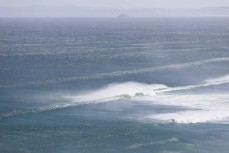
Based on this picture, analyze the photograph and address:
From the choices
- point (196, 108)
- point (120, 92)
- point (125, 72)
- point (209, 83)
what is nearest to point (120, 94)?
point (120, 92)

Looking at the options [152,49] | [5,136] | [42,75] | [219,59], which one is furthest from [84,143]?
[152,49]

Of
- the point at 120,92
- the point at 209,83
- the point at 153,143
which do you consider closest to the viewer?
the point at 153,143

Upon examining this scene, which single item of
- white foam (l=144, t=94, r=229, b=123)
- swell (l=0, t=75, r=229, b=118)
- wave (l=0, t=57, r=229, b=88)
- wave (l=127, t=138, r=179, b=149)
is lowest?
wave (l=127, t=138, r=179, b=149)

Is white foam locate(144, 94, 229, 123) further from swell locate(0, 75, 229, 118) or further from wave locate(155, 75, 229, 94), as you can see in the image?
wave locate(155, 75, 229, 94)

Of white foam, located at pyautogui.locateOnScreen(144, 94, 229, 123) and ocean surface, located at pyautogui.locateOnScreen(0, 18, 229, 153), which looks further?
white foam, located at pyautogui.locateOnScreen(144, 94, 229, 123)

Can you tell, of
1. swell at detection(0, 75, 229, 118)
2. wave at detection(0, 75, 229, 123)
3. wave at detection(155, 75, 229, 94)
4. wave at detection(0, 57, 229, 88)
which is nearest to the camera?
wave at detection(0, 75, 229, 123)

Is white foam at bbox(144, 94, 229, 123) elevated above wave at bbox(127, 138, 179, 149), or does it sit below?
above

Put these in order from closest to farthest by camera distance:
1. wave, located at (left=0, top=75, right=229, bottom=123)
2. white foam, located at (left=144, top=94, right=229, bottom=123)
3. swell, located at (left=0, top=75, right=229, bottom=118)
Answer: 1. white foam, located at (left=144, top=94, right=229, bottom=123)
2. wave, located at (left=0, top=75, right=229, bottom=123)
3. swell, located at (left=0, top=75, right=229, bottom=118)

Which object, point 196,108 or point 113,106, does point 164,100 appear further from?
point 113,106

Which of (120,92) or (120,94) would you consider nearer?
(120,94)

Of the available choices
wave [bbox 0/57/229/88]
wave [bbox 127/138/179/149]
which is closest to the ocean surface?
wave [bbox 0/57/229/88]

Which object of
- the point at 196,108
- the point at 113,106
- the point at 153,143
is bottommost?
the point at 153,143
